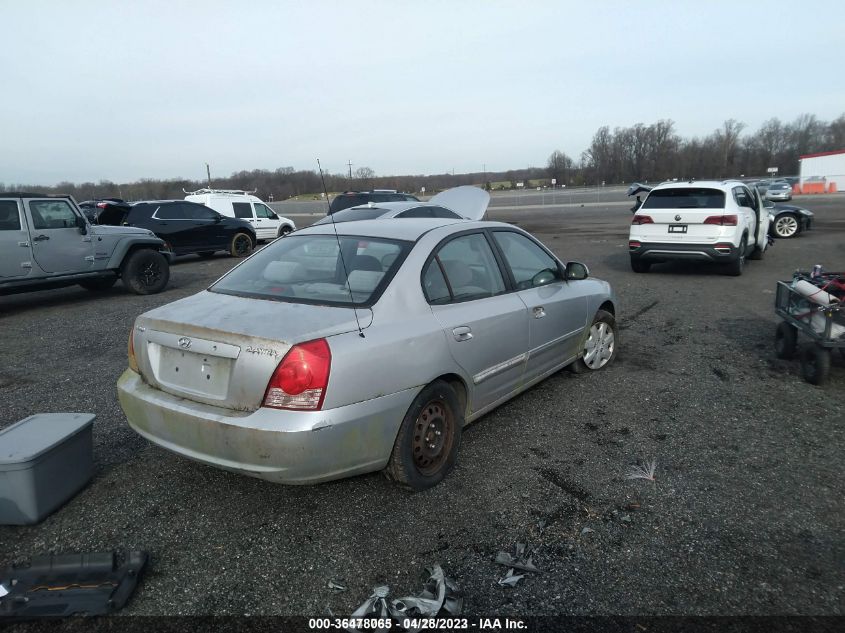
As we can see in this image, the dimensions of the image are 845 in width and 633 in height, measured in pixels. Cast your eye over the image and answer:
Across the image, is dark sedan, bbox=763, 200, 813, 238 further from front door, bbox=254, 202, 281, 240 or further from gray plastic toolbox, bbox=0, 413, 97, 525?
gray plastic toolbox, bbox=0, 413, 97, 525

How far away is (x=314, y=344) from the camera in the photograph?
281 cm

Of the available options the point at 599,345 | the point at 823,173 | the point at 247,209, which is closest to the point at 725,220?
the point at 599,345

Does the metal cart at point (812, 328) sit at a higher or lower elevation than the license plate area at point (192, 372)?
lower

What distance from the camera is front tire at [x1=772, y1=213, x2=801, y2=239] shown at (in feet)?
55.0

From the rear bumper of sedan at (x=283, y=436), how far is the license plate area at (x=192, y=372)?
0.24 ft

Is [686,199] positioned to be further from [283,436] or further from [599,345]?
[283,436]

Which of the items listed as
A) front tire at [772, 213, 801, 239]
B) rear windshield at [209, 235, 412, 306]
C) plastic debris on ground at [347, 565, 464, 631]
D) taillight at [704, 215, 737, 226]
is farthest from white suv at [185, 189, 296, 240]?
plastic debris on ground at [347, 565, 464, 631]

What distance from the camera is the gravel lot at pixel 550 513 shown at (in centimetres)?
257

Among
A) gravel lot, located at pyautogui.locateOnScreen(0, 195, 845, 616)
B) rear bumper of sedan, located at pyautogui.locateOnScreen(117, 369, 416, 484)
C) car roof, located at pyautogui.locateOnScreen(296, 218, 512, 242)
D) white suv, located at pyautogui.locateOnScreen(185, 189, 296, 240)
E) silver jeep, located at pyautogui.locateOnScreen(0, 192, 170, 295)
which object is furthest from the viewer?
white suv, located at pyautogui.locateOnScreen(185, 189, 296, 240)

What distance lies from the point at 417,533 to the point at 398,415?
0.61 m

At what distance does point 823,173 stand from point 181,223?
170ft

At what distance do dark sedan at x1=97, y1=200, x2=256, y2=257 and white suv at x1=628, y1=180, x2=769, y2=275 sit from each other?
1058 centimetres

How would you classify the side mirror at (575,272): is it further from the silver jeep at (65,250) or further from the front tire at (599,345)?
the silver jeep at (65,250)

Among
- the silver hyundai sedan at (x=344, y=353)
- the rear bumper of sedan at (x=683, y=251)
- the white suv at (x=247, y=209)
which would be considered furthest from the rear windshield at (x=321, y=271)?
the white suv at (x=247, y=209)
